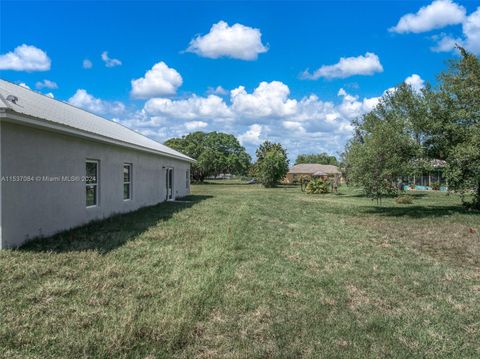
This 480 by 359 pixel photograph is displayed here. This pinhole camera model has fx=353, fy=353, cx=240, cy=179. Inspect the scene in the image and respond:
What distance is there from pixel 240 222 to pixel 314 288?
6.49 m

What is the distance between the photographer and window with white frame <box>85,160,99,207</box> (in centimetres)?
1020

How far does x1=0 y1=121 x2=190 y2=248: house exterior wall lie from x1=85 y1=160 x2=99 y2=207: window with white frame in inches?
5.6

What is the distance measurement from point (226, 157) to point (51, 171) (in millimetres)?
53652

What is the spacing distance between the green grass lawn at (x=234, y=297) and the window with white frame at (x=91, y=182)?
160 centimetres

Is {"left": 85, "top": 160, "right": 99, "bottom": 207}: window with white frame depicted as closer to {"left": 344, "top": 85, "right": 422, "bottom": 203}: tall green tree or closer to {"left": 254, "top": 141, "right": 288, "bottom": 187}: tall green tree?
{"left": 344, "top": 85, "right": 422, "bottom": 203}: tall green tree

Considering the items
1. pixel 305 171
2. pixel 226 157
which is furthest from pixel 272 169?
pixel 305 171

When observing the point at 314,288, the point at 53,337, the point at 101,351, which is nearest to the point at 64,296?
the point at 53,337

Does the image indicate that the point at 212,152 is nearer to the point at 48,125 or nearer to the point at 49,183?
the point at 49,183

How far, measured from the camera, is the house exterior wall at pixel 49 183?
265 inches

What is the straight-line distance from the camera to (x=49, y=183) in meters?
8.02

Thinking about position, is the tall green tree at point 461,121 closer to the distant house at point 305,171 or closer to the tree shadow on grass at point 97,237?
the tree shadow on grass at point 97,237

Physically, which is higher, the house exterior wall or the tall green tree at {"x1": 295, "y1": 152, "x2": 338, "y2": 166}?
the tall green tree at {"x1": 295, "y1": 152, "x2": 338, "y2": 166}

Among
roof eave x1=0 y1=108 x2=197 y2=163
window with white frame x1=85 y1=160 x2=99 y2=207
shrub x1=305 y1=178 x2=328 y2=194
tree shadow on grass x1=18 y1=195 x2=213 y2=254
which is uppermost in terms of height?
roof eave x1=0 y1=108 x2=197 y2=163

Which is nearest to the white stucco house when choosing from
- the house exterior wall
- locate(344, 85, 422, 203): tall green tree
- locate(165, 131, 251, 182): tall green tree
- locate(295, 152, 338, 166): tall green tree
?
the house exterior wall
